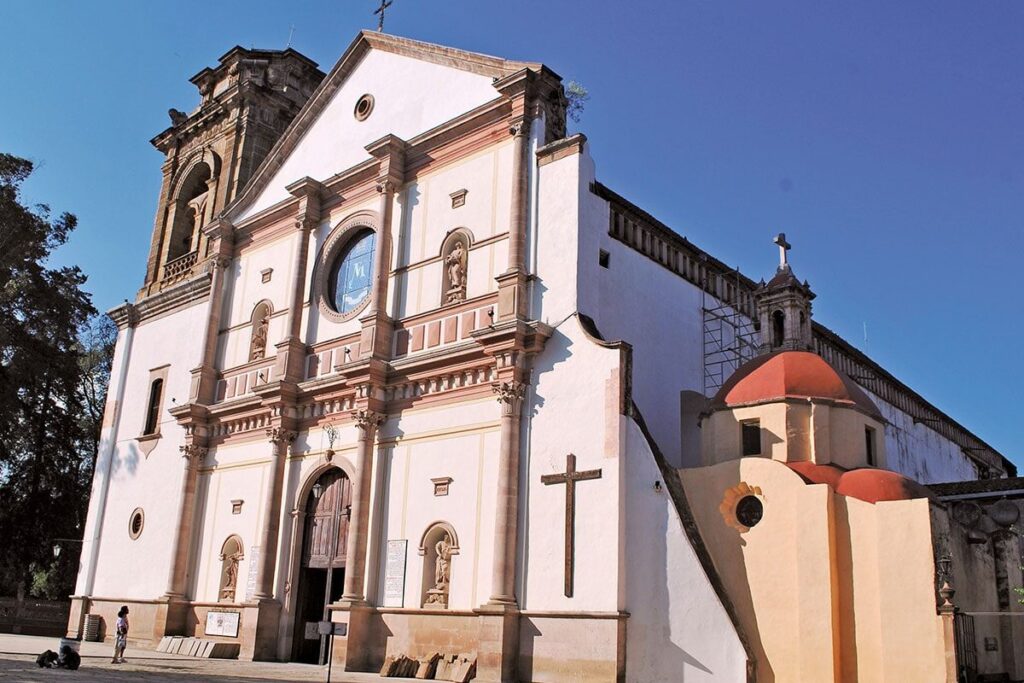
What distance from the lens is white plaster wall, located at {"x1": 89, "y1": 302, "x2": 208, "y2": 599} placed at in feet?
82.5

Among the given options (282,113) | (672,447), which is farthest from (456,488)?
(282,113)

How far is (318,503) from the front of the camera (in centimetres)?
2133

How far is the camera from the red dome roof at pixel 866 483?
15291 millimetres

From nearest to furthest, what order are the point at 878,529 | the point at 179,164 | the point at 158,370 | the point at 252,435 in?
the point at 878,529 < the point at 252,435 < the point at 158,370 < the point at 179,164

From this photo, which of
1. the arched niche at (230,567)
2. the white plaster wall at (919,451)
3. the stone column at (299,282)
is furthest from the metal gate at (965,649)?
the arched niche at (230,567)

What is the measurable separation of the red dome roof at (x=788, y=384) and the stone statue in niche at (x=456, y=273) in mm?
5579

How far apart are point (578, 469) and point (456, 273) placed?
5.58m

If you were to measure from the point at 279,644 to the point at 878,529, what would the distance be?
42.1 feet

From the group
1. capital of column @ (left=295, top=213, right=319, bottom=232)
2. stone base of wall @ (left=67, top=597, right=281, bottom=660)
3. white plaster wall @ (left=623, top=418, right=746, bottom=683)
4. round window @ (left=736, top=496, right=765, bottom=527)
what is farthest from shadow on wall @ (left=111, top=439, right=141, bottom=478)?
round window @ (left=736, top=496, right=765, bottom=527)

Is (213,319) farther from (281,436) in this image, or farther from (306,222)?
(281,436)

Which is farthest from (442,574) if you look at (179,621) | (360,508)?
(179,621)

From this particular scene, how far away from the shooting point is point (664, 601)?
49.8 feet

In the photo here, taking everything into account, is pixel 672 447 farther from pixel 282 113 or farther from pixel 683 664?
pixel 282 113

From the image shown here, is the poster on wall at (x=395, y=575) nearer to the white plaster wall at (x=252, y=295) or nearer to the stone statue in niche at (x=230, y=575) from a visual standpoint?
the stone statue in niche at (x=230, y=575)
